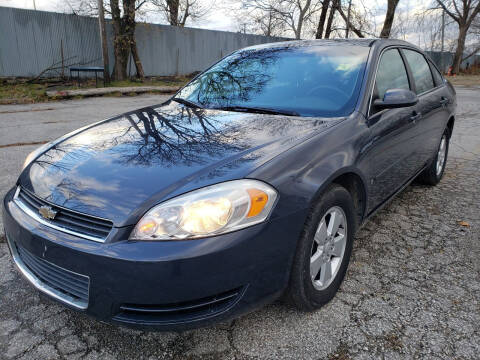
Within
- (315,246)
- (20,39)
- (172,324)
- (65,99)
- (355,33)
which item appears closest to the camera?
(172,324)

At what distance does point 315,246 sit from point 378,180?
0.86 m

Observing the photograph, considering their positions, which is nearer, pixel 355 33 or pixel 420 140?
pixel 420 140

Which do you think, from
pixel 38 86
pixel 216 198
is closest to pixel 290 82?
pixel 216 198

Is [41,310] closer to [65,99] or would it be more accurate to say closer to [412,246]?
[412,246]

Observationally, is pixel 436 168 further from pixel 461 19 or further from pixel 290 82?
pixel 461 19

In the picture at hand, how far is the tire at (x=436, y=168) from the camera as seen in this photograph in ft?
13.2

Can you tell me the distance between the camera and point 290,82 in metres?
2.78

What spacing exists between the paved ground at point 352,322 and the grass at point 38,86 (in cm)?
1014

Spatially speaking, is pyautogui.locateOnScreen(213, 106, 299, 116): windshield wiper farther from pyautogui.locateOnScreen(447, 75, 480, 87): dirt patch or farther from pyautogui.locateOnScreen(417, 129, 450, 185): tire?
pyautogui.locateOnScreen(447, 75, 480, 87): dirt patch

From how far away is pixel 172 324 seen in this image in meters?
1.60

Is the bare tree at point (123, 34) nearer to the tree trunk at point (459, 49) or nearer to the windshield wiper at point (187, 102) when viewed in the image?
the windshield wiper at point (187, 102)

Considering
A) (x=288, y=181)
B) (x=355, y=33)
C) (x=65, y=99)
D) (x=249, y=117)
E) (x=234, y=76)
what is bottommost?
(x=65, y=99)

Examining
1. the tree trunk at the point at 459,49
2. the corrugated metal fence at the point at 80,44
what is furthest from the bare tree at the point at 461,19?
the corrugated metal fence at the point at 80,44

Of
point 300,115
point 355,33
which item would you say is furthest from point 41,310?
point 355,33
